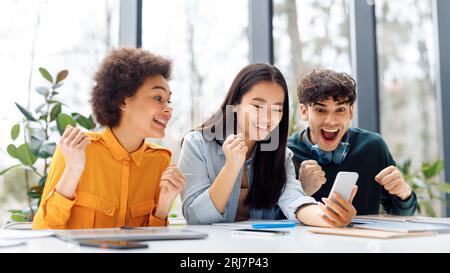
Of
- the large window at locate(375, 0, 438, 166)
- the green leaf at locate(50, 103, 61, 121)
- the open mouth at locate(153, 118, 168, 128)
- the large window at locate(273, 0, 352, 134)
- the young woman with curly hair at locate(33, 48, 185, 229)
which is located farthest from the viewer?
the large window at locate(375, 0, 438, 166)

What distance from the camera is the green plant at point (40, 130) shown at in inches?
93.9

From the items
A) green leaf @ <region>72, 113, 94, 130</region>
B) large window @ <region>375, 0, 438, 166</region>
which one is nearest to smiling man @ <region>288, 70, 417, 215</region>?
green leaf @ <region>72, 113, 94, 130</region>

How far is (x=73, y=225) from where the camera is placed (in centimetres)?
174

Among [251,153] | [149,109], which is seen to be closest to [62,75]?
[149,109]

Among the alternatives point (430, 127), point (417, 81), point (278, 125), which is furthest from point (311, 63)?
point (278, 125)

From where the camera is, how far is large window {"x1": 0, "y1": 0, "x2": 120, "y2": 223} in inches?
109

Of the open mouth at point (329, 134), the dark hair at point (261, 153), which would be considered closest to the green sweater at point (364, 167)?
the open mouth at point (329, 134)

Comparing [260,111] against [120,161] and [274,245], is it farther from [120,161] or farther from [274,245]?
[274,245]

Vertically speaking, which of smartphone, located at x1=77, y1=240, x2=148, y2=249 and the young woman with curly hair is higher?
the young woman with curly hair

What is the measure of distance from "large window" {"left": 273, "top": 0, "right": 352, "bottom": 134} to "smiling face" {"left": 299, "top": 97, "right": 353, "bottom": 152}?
243cm

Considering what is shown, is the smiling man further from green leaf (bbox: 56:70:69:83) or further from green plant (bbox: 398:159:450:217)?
green leaf (bbox: 56:70:69:83)

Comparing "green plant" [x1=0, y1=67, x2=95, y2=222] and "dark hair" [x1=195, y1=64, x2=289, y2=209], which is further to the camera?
"green plant" [x1=0, y1=67, x2=95, y2=222]
